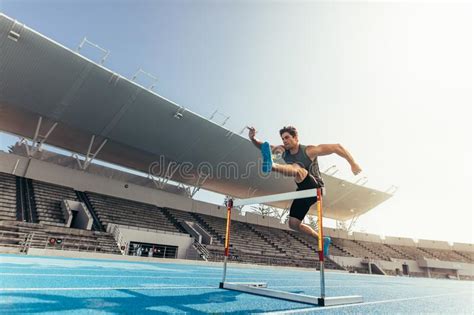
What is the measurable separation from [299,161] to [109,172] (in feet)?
69.0

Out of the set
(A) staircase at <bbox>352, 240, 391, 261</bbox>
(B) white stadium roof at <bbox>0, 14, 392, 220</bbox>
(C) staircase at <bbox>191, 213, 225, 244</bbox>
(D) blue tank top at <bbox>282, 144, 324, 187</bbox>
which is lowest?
(A) staircase at <bbox>352, 240, 391, 261</bbox>

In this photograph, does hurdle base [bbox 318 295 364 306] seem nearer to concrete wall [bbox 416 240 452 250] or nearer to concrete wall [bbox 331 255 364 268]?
concrete wall [bbox 331 255 364 268]

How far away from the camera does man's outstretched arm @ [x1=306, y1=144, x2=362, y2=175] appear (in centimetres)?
350

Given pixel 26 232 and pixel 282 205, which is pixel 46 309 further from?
pixel 282 205

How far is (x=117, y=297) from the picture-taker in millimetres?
2621

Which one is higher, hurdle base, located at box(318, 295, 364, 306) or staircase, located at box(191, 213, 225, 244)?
staircase, located at box(191, 213, 225, 244)

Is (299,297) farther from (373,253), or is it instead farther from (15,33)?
(373,253)

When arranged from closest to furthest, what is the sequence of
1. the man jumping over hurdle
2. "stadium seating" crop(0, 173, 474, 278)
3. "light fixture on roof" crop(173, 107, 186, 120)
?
the man jumping over hurdle
"stadium seating" crop(0, 173, 474, 278)
"light fixture on roof" crop(173, 107, 186, 120)

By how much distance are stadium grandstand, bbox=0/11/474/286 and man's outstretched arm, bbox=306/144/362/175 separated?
38.9 feet

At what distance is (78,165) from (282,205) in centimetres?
2188

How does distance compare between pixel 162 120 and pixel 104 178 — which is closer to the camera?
pixel 162 120

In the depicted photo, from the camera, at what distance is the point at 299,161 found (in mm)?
3846

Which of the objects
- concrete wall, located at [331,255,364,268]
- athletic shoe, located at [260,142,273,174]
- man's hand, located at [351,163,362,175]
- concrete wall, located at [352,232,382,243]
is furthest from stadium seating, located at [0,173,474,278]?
man's hand, located at [351,163,362,175]

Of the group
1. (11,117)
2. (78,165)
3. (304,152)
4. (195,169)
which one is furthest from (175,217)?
(304,152)
